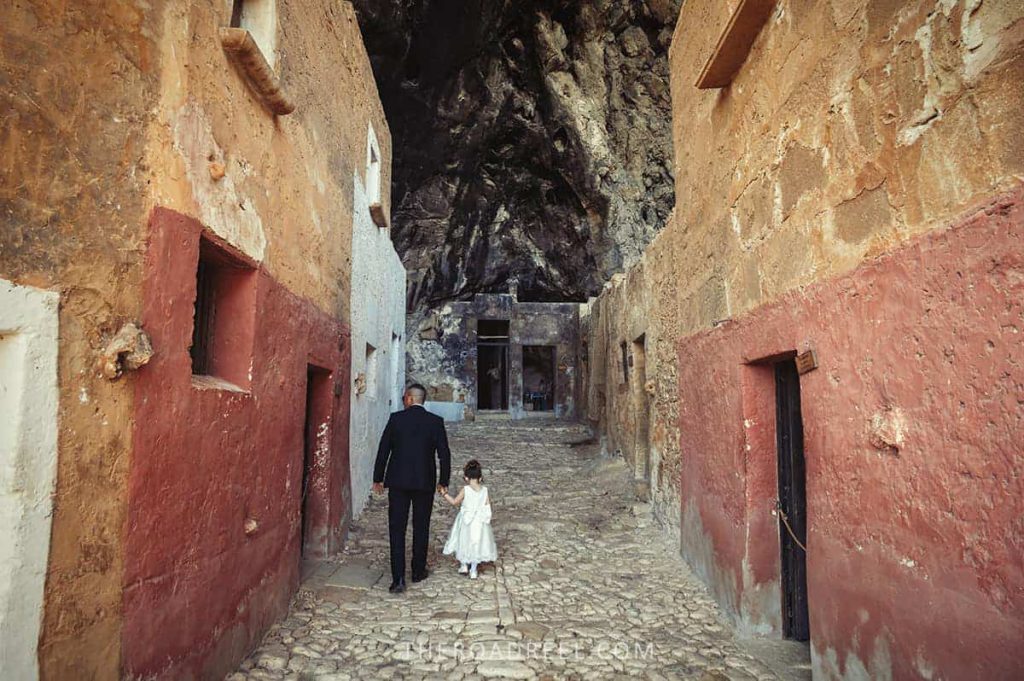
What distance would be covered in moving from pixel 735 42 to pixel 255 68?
3099 millimetres

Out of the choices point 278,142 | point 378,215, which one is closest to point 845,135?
point 278,142

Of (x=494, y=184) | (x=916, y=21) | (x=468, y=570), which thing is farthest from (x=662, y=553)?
(x=494, y=184)

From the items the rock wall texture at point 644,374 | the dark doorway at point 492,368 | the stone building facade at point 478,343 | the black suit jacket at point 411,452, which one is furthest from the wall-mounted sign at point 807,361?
the dark doorway at point 492,368

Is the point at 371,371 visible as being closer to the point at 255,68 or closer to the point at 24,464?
the point at 255,68

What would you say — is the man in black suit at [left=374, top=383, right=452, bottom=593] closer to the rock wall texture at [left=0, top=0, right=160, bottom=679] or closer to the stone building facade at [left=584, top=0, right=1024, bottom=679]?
the stone building facade at [left=584, top=0, right=1024, bottom=679]

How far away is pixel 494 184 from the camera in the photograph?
2059 centimetres

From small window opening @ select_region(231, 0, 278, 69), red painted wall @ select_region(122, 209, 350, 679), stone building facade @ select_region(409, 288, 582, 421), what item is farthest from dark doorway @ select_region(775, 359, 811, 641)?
stone building facade @ select_region(409, 288, 582, 421)

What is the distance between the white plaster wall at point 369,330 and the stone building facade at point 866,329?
395 centimetres

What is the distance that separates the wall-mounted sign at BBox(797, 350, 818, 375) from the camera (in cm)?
311

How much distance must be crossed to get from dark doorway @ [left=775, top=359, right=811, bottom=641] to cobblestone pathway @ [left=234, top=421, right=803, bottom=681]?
0.45 metres

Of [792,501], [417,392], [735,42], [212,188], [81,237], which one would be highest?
[735,42]

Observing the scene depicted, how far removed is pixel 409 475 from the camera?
504cm

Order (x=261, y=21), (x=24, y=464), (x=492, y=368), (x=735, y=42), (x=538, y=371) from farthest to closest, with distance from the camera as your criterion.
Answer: (x=538, y=371) < (x=492, y=368) < (x=261, y=21) < (x=735, y=42) < (x=24, y=464)

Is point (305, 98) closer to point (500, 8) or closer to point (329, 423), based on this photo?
point (329, 423)
